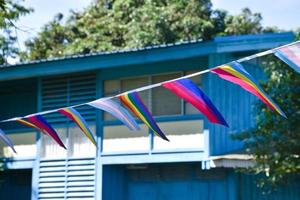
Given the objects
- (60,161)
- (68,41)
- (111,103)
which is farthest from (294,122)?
(68,41)

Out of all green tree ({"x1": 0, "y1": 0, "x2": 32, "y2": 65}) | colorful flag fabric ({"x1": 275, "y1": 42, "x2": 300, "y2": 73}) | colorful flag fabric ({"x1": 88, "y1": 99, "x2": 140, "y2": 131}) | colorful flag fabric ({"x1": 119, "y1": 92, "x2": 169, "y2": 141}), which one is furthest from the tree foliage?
colorful flag fabric ({"x1": 275, "y1": 42, "x2": 300, "y2": 73})

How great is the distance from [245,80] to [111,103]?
7.37 ft

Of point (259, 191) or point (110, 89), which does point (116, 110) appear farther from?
point (110, 89)

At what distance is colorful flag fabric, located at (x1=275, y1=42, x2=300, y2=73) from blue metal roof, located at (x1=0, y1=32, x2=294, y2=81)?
662 centimetres

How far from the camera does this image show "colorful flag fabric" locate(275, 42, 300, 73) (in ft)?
23.9

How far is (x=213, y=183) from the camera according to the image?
15.3 metres

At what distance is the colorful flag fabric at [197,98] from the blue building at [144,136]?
19.1 ft

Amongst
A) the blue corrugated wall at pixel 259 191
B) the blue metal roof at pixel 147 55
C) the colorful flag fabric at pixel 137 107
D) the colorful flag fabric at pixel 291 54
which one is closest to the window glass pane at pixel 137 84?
the blue metal roof at pixel 147 55

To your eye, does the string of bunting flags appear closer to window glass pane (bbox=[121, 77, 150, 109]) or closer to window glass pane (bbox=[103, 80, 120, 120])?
window glass pane (bbox=[121, 77, 150, 109])

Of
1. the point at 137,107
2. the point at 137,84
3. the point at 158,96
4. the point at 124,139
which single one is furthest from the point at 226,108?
the point at 137,107

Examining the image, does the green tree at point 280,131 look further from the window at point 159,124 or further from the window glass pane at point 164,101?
the window glass pane at point 164,101

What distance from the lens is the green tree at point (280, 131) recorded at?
474 inches

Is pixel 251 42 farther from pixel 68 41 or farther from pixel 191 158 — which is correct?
pixel 68 41

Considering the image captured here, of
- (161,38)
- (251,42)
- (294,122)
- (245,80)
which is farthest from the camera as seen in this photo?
(161,38)
